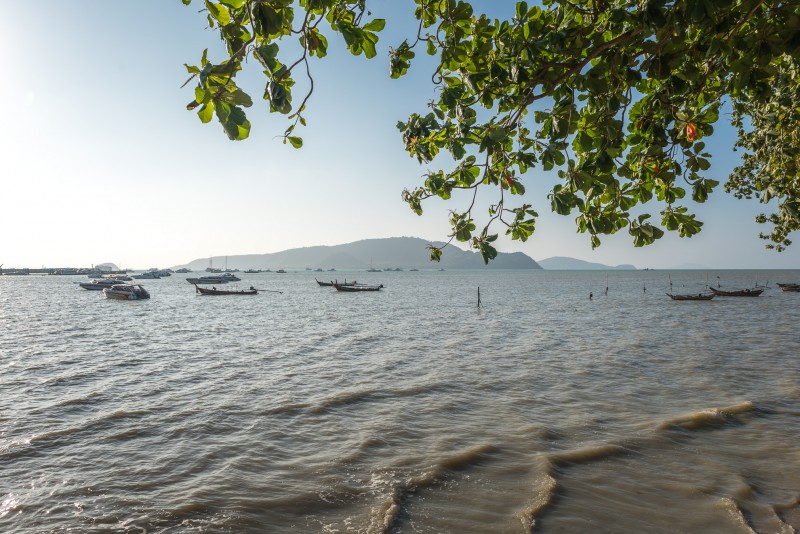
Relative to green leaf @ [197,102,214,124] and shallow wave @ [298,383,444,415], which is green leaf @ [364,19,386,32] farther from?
shallow wave @ [298,383,444,415]

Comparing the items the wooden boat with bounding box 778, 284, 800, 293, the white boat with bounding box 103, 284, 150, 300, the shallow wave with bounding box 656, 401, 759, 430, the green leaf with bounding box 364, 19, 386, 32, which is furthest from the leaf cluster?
the wooden boat with bounding box 778, 284, 800, 293

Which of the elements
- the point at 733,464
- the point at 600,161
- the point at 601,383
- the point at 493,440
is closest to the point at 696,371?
the point at 601,383

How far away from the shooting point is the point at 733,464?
9070mm

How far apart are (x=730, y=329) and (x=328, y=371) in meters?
31.5

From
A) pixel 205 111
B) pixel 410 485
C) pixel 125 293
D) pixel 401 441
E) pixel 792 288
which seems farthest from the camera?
pixel 792 288

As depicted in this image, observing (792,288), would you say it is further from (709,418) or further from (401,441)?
(401,441)

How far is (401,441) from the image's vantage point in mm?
10492

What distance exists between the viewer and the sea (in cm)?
723

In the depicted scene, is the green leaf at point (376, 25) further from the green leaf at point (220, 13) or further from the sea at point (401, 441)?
the sea at point (401, 441)

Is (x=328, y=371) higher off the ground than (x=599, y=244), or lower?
lower

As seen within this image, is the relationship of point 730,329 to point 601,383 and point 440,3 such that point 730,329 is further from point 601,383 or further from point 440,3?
point 440,3

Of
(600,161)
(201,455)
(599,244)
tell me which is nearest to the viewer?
(600,161)

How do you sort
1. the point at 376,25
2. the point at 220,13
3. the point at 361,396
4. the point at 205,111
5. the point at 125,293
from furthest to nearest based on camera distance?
the point at 125,293 < the point at 361,396 < the point at 376,25 < the point at 220,13 < the point at 205,111

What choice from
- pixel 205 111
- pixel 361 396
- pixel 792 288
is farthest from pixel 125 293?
pixel 792 288
